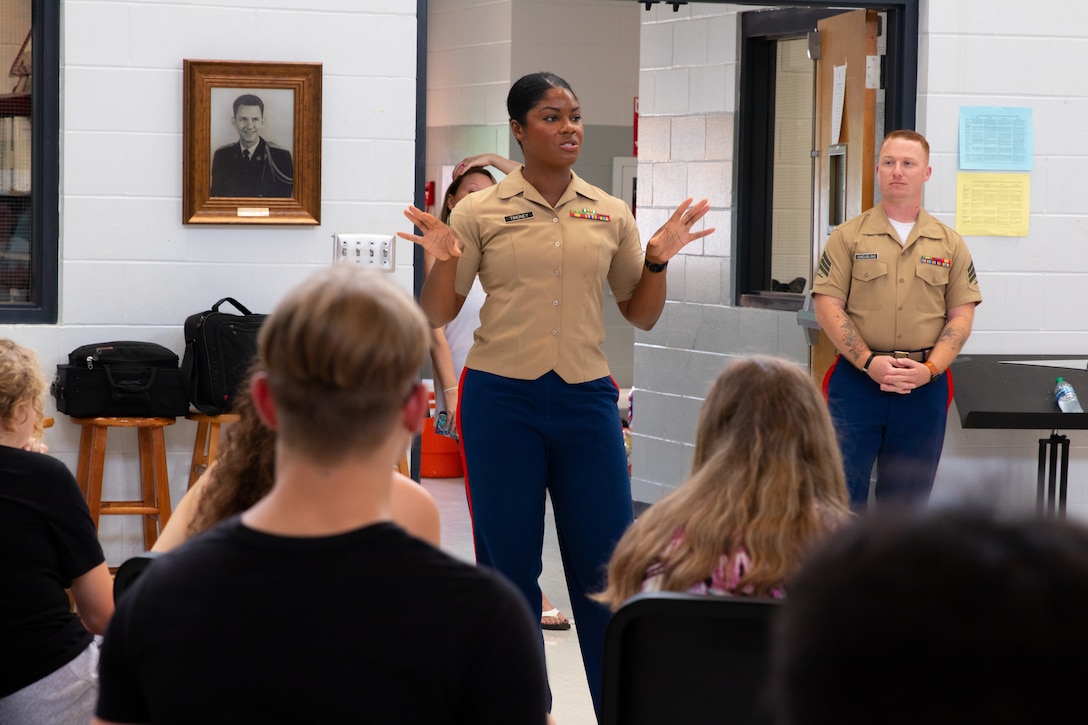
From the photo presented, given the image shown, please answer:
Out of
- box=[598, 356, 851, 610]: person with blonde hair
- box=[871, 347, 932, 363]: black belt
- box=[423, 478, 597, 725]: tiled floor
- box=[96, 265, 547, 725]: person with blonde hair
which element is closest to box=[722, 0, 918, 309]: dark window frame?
box=[871, 347, 932, 363]: black belt

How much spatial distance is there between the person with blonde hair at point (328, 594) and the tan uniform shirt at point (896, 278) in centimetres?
326

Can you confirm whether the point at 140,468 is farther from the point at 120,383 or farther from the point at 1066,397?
the point at 1066,397

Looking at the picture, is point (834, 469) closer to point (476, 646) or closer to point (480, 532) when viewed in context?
point (476, 646)

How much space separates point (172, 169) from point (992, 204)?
2.90 metres

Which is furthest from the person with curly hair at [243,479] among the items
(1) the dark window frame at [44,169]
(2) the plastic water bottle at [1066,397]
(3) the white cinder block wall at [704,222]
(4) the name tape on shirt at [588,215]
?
(3) the white cinder block wall at [704,222]

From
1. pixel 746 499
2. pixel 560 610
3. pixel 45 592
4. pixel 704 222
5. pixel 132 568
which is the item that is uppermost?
pixel 704 222

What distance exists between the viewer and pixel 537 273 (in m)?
3.04

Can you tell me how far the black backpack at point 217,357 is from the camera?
3.85 meters

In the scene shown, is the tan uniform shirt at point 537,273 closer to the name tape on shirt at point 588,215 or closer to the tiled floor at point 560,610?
the name tape on shirt at point 588,215

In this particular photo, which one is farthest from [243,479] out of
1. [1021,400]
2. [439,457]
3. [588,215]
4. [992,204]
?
[439,457]

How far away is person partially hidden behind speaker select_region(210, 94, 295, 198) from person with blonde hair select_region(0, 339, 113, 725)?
6.72 ft

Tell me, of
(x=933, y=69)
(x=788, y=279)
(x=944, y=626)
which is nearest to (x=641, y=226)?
(x=788, y=279)

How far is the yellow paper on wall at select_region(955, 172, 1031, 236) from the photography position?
4613 millimetres

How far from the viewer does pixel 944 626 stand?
0.50 meters
